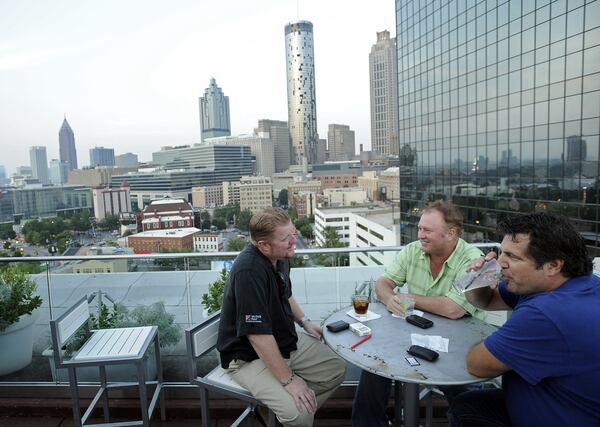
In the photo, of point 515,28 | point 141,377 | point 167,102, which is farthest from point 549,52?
point 167,102

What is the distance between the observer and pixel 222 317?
72.3 inches

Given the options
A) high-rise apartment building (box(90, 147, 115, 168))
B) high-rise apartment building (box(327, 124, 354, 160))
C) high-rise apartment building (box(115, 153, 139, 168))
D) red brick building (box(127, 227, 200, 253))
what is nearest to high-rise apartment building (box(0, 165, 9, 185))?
high-rise apartment building (box(90, 147, 115, 168))

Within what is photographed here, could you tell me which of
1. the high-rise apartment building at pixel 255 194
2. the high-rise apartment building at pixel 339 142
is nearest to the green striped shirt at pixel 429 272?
the high-rise apartment building at pixel 255 194

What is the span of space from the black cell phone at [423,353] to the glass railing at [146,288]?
1.13 metres

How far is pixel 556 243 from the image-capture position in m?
1.31

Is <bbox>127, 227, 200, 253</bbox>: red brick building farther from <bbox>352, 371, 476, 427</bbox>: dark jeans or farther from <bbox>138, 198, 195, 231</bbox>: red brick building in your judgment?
<bbox>352, 371, 476, 427</bbox>: dark jeans

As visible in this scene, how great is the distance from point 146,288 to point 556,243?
98.4 inches

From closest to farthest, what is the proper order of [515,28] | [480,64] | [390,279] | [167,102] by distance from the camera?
[390,279], [515,28], [480,64], [167,102]

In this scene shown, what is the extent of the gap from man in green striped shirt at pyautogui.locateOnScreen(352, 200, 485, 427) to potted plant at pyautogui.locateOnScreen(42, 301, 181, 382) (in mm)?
1360

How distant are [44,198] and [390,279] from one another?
92.0 metres

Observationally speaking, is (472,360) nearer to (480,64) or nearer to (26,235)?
(480,64)

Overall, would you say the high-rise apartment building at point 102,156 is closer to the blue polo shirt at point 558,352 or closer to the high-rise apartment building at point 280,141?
the high-rise apartment building at point 280,141

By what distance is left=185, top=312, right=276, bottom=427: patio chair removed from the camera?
5.81ft

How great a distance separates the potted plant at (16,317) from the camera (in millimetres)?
2656
